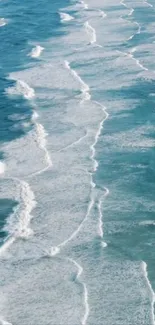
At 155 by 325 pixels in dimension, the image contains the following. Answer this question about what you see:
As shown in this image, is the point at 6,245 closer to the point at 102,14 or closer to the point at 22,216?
the point at 22,216

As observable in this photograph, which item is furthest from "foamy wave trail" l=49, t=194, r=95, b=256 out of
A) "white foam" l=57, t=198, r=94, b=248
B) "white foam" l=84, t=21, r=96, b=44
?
"white foam" l=84, t=21, r=96, b=44

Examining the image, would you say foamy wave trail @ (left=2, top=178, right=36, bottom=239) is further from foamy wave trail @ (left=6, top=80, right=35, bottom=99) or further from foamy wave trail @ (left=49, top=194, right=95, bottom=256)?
foamy wave trail @ (left=6, top=80, right=35, bottom=99)

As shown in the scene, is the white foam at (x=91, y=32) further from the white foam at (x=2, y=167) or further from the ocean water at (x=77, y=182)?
the white foam at (x=2, y=167)

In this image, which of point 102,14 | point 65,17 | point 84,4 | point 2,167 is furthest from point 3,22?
point 2,167

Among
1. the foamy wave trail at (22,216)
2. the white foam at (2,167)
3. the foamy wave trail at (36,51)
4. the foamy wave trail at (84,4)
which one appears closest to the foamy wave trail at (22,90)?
the foamy wave trail at (36,51)

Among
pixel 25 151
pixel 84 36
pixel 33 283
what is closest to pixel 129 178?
pixel 25 151

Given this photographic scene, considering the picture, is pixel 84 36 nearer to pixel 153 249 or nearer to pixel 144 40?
pixel 144 40
